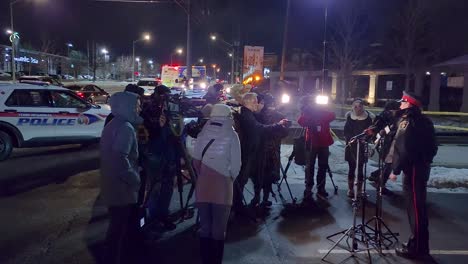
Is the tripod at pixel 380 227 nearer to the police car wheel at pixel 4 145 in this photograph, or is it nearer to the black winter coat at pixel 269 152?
the black winter coat at pixel 269 152

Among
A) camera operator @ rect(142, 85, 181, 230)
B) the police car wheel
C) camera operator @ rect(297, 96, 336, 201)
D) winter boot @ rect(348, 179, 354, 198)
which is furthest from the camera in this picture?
the police car wheel

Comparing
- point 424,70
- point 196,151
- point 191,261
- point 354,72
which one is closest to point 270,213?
point 191,261

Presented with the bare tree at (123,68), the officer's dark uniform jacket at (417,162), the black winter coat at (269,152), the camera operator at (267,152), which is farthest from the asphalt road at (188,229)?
the bare tree at (123,68)

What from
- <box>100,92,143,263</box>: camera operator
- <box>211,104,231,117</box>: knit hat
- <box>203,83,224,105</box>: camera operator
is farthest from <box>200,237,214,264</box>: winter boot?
<box>203,83,224,105</box>: camera operator

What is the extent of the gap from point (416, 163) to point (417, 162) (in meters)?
0.02

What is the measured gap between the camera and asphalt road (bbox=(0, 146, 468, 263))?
5.14 m

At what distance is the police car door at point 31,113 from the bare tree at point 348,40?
27.6m

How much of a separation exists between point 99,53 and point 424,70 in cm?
7088

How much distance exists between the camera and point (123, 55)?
100562 millimetres

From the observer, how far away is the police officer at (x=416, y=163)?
518 centimetres

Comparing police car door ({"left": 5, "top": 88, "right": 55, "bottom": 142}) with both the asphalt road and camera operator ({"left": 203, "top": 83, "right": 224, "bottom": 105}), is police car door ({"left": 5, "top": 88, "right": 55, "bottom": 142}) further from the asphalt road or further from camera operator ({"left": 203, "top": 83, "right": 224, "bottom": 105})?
camera operator ({"left": 203, "top": 83, "right": 224, "bottom": 105})

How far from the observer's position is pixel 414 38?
108ft

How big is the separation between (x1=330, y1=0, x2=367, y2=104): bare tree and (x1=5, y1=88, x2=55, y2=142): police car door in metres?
27.6

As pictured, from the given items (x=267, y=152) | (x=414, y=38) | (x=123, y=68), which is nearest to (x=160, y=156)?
(x=267, y=152)
